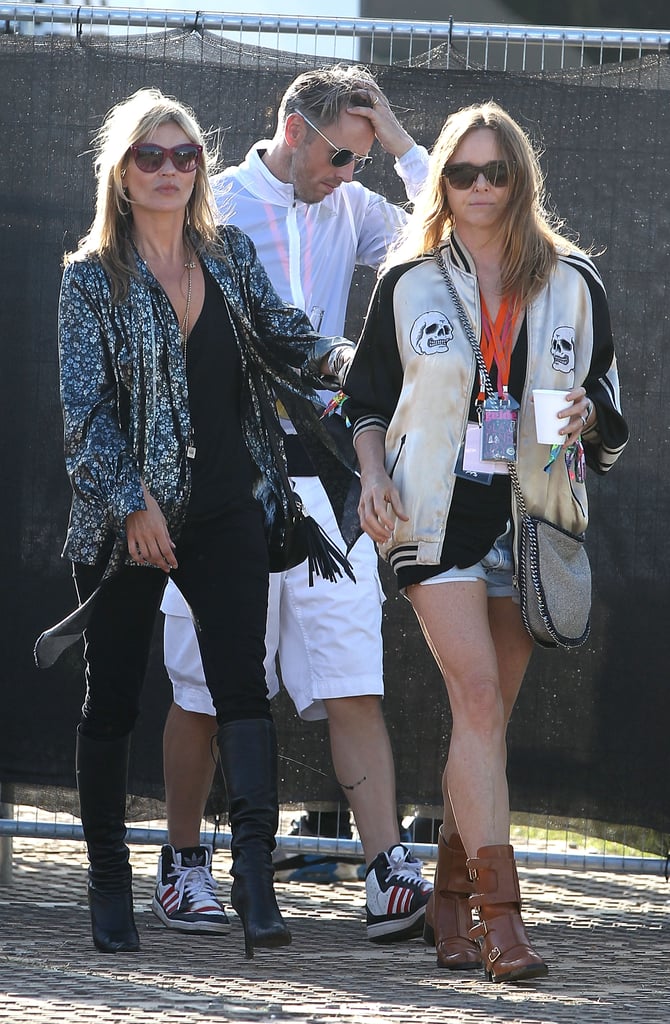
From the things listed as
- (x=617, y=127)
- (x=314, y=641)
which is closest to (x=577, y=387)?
(x=314, y=641)

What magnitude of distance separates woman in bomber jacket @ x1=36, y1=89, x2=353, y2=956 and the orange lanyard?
1.48 feet

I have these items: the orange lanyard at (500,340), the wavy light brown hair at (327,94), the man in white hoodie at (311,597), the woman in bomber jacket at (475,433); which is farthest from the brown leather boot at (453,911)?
the wavy light brown hair at (327,94)

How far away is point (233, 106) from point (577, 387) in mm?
1955

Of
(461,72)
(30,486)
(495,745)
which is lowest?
(495,745)

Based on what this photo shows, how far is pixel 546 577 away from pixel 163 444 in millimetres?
967

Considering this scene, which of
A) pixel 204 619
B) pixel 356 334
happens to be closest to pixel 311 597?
pixel 204 619

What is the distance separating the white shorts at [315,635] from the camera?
443 cm

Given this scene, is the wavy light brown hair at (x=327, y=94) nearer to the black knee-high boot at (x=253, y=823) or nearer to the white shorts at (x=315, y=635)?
the white shorts at (x=315, y=635)

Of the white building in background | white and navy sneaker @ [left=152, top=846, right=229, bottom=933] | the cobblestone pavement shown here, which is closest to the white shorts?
white and navy sneaker @ [left=152, top=846, right=229, bottom=933]

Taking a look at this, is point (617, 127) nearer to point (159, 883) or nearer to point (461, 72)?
point (461, 72)

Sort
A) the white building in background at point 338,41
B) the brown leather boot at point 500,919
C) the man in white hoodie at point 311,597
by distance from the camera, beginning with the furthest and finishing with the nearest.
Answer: the white building in background at point 338,41 → the man in white hoodie at point 311,597 → the brown leather boot at point 500,919

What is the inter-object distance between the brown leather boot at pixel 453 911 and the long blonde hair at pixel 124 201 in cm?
157

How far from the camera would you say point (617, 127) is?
487cm

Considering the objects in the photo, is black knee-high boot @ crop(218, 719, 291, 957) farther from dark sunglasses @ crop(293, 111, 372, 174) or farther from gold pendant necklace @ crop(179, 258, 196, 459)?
dark sunglasses @ crop(293, 111, 372, 174)
